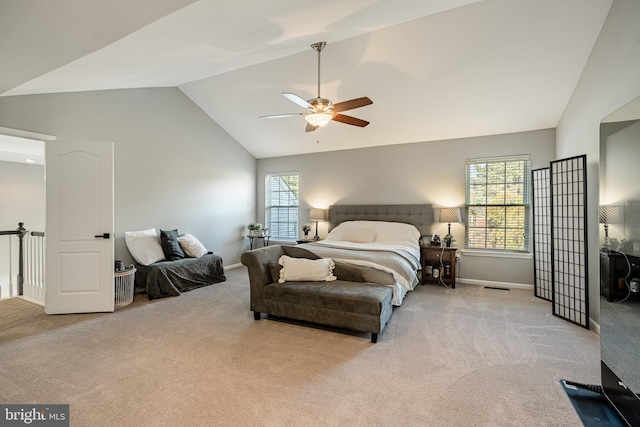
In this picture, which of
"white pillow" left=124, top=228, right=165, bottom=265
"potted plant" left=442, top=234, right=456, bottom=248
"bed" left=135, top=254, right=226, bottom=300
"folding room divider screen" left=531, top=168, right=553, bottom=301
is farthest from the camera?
"potted plant" left=442, top=234, right=456, bottom=248

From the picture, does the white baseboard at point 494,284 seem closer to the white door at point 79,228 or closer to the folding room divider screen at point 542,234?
the folding room divider screen at point 542,234

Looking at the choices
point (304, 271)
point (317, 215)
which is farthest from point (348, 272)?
point (317, 215)

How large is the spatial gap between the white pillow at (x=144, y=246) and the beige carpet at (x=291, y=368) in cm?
104

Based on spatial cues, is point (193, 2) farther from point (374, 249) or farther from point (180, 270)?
point (180, 270)

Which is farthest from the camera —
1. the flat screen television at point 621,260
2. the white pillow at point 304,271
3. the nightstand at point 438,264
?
A: the nightstand at point 438,264

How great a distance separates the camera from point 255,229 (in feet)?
22.5

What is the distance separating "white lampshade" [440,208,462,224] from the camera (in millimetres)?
4984

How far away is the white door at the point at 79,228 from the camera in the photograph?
363 cm

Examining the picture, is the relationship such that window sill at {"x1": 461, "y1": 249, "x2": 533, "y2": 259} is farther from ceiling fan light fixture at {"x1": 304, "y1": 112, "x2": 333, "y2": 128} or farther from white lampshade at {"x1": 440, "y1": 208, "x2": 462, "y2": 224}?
ceiling fan light fixture at {"x1": 304, "y1": 112, "x2": 333, "y2": 128}

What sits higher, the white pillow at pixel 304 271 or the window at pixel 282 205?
the window at pixel 282 205

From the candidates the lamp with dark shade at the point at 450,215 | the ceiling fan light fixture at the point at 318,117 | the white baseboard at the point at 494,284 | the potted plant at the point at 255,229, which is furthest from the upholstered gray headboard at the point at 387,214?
the ceiling fan light fixture at the point at 318,117

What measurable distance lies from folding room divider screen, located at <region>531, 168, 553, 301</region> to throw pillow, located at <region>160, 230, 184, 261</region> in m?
5.81

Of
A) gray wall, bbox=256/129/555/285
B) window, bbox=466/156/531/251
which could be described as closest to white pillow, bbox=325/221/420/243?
gray wall, bbox=256/129/555/285

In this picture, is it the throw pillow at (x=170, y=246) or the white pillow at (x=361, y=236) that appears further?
the white pillow at (x=361, y=236)
